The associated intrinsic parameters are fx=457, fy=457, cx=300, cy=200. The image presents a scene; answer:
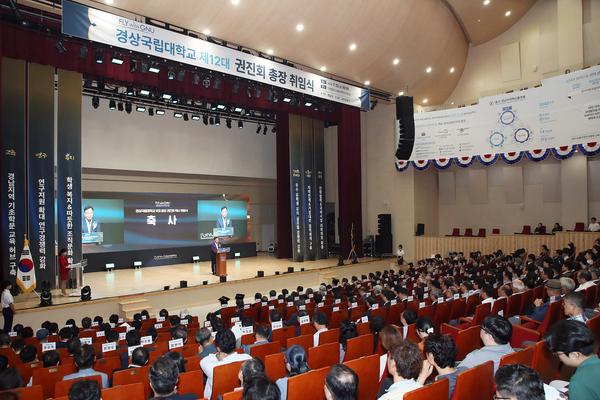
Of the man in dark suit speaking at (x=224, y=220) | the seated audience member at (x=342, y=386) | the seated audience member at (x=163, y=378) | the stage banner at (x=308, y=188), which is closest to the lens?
the seated audience member at (x=342, y=386)

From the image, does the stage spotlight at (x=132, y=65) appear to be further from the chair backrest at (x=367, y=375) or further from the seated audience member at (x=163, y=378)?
the chair backrest at (x=367, y=375)

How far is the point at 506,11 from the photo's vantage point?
15.3 metres

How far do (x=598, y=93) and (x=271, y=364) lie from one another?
1140cm

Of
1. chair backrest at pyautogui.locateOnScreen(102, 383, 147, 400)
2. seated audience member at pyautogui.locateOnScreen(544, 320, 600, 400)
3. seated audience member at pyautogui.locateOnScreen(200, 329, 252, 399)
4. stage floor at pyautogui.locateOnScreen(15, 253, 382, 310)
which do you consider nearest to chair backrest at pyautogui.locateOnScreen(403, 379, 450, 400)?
seated audience member at pyautogui.locateOnScreen(544, 320, 600, 400)

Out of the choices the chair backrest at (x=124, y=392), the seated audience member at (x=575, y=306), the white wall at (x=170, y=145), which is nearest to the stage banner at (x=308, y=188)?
the white wall at (x=170, y=145)

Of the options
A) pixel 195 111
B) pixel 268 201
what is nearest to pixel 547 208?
pixel 268 201

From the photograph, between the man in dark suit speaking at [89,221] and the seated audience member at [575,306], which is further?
the man in dark suit speaking at [89,221]

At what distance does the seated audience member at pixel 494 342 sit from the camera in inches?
118

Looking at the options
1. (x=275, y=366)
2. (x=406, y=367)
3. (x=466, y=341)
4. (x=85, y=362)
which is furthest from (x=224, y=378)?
(x=466, y=341)

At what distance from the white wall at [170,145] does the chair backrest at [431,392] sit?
13609mm

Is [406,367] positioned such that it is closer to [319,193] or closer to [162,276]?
[162,276]

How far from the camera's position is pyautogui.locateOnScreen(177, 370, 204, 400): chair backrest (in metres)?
3.20

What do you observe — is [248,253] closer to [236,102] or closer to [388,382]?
[236,102]

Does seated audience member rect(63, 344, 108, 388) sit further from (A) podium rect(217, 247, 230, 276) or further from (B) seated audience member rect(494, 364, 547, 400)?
(A) podium rect(217, 247, 230, 276)
